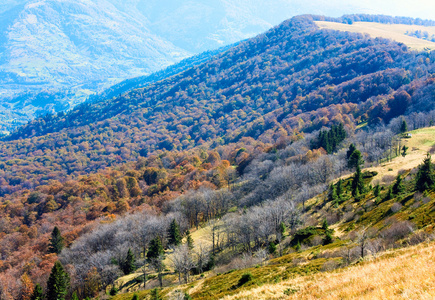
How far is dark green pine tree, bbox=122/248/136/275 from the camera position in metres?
55.8

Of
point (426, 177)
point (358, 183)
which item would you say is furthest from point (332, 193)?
point (426, 177)

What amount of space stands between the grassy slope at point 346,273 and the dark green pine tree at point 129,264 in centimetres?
321

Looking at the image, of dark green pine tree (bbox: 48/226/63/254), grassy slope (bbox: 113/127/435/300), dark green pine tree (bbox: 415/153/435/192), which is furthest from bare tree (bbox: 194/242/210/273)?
dark green pine tree (bbox: 415/153/435/192)

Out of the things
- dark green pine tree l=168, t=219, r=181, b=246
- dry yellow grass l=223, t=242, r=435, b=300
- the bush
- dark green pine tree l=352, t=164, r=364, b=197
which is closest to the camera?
dry yellow grass l=223, t=242, r=435, b=300

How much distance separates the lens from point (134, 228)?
6650 cm

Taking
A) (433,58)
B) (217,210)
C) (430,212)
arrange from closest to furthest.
→ (430,212) < (217,210) < (433,58)

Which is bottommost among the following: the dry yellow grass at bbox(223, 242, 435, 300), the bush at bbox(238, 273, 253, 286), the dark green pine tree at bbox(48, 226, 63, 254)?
the dark green pine tree at bbox(48, 226, 63, 254)

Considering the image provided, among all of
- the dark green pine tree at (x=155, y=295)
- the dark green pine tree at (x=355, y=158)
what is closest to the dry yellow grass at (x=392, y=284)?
the dark green pine tree at (x=155, y=295)

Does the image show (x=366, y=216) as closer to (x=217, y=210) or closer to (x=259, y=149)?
(x=217, y=210)

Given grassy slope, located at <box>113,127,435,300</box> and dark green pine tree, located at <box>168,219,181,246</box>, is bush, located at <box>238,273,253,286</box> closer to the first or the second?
grassy slope, located at <box>113,127,435,300</box>

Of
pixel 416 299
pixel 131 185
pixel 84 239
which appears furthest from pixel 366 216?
pixel 131 185

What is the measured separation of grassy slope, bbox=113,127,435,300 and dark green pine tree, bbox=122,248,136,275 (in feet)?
10.5

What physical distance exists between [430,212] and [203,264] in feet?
119

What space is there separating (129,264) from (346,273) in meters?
49.2
